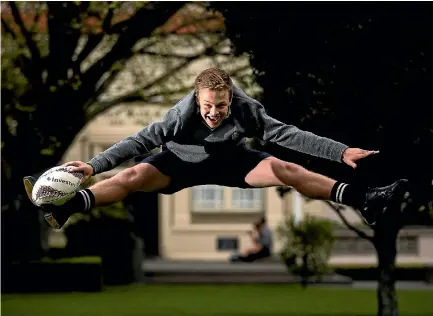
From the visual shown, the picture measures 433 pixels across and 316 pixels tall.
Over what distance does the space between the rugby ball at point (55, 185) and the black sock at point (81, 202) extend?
0.25 metres

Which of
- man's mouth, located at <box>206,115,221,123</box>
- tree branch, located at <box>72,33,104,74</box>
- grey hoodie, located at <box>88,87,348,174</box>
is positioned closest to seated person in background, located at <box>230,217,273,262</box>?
tree branch, located at <box>72,33,104,74</box>

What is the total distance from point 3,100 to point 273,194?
950 inches

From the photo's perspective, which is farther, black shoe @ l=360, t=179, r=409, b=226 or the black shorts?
the black shorts

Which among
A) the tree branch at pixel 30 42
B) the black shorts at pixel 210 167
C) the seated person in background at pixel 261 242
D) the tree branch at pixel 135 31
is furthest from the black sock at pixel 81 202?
the seated person in background at pixel 261 242

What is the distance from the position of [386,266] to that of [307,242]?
7094 mm

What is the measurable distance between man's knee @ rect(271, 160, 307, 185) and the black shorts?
223 mm

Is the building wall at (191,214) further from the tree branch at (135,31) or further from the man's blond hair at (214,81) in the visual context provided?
the man's blond hair at (214,81)

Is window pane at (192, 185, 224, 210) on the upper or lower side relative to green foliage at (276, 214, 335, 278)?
upper

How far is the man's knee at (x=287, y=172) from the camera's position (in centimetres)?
919

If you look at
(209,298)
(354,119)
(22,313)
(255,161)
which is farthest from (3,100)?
(255,161)

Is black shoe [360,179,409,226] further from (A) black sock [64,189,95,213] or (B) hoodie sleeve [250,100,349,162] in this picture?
(A) black sock [64,189,95,213]

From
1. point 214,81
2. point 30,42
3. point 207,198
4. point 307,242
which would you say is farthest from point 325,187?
point 207,198

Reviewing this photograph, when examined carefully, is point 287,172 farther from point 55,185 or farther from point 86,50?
point 86,50

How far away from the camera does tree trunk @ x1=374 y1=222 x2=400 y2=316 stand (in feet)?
66.9
